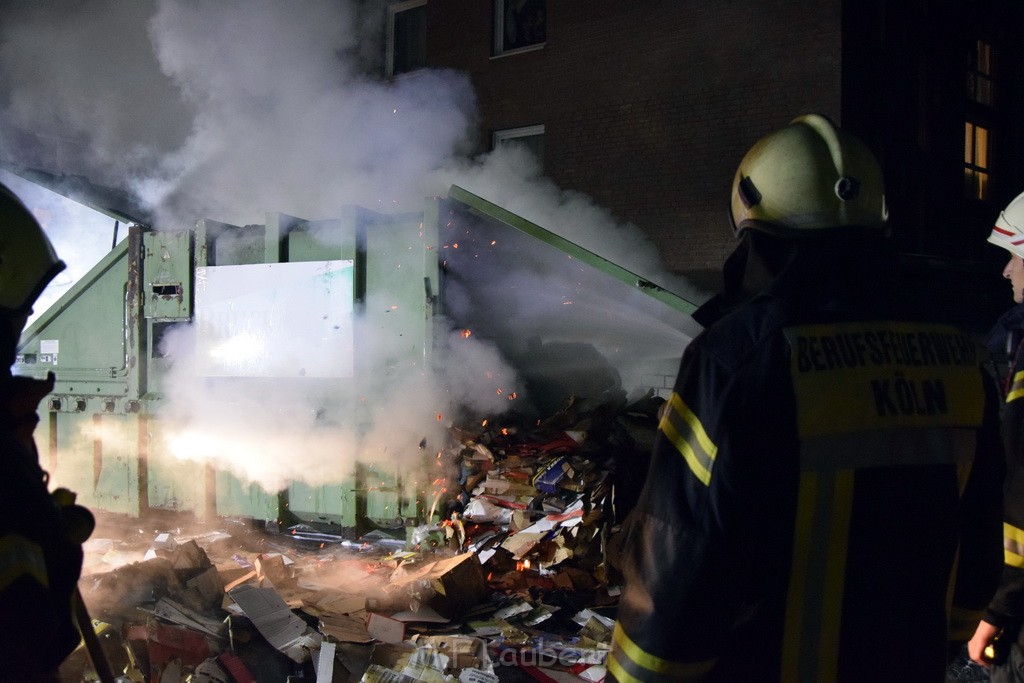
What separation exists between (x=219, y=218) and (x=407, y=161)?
8.86 feet

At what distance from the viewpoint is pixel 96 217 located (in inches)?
487

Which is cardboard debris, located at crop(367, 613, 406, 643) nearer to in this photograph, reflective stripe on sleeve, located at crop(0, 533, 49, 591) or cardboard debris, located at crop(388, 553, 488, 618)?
cardboard debris, located at crop(388, 553, 488, 618)

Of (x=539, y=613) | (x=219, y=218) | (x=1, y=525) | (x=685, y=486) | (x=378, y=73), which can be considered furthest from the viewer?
(x=378, y=73)

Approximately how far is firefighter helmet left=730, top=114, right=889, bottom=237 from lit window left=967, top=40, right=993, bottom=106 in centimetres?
1157

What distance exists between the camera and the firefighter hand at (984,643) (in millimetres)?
2174

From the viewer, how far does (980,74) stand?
10.9 metres

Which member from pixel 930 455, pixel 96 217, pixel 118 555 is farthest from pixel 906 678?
pixel 96 217

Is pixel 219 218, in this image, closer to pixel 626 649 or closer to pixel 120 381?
pixel 120 381

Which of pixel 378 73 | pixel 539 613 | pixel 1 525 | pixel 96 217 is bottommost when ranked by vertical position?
pixel 539 613

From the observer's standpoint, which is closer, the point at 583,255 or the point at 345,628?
the point at 345,628

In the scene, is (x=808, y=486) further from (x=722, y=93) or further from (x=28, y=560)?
(x=722, y=93)

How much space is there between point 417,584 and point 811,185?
11.8ft

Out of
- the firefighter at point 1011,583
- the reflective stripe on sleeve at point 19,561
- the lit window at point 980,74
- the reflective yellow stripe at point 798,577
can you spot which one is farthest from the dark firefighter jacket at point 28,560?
the lit window at point 980,74

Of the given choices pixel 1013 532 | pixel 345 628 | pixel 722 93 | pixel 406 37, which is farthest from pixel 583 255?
pixel 406 37
